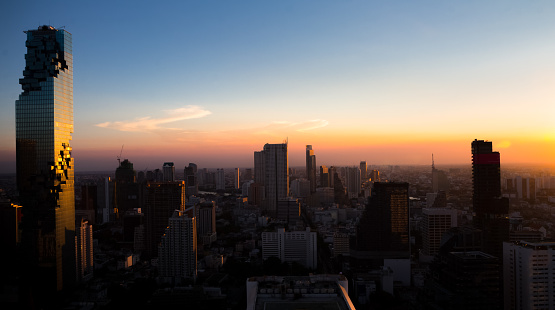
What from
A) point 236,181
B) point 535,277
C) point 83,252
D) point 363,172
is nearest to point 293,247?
point 83,252

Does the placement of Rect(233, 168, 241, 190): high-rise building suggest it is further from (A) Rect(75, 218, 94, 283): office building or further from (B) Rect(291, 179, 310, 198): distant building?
(A) Rect(75, 218, 94, 283): office building

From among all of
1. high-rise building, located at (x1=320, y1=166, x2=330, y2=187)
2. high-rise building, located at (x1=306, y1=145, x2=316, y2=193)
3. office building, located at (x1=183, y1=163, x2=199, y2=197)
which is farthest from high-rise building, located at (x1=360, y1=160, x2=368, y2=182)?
office building, located at (x1=183, y1=163, x2=199, y2=197)

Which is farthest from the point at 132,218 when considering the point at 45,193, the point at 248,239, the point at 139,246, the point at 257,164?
the point at 257,164

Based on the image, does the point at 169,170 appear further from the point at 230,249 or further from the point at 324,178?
the point at 230,249

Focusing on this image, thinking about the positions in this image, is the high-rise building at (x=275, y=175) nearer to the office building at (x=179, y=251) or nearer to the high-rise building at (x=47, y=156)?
the office building at (x=179, y=251)

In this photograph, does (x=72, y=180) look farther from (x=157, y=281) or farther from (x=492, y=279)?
(x=492, y=279)

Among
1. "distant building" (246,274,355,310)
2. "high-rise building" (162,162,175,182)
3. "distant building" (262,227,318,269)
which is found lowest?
"distant building" (262,227,318,269)

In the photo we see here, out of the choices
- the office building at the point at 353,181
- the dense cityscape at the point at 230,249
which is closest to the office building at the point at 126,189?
the dense cityscape at the point at 230,249
